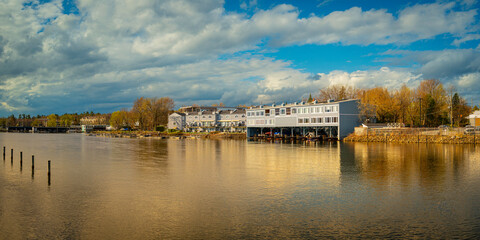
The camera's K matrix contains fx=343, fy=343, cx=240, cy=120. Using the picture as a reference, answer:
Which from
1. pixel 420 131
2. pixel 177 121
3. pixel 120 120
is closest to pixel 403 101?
pixel 420 131

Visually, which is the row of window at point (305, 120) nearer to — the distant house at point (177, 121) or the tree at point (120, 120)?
the distant house at point (177, 121)

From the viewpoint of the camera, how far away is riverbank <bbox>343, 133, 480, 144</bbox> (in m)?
64.4

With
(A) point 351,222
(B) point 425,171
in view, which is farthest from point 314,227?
(B) point 425,171

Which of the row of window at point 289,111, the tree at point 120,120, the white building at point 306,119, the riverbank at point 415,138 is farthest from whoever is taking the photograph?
the tree at point 120,120

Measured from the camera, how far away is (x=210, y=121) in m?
135

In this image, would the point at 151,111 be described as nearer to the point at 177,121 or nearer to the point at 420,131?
the point at 177,121

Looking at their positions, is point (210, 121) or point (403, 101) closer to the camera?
point (403, 101)

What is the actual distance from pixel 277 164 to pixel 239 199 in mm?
17457

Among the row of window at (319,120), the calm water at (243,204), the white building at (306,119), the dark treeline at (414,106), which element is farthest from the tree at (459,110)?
the calm water at (243,204)

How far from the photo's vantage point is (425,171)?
30688 millimetres

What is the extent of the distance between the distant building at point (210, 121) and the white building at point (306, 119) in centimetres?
1650

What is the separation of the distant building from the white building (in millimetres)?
16497

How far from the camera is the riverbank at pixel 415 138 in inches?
2537

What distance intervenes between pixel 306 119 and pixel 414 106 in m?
26.6
